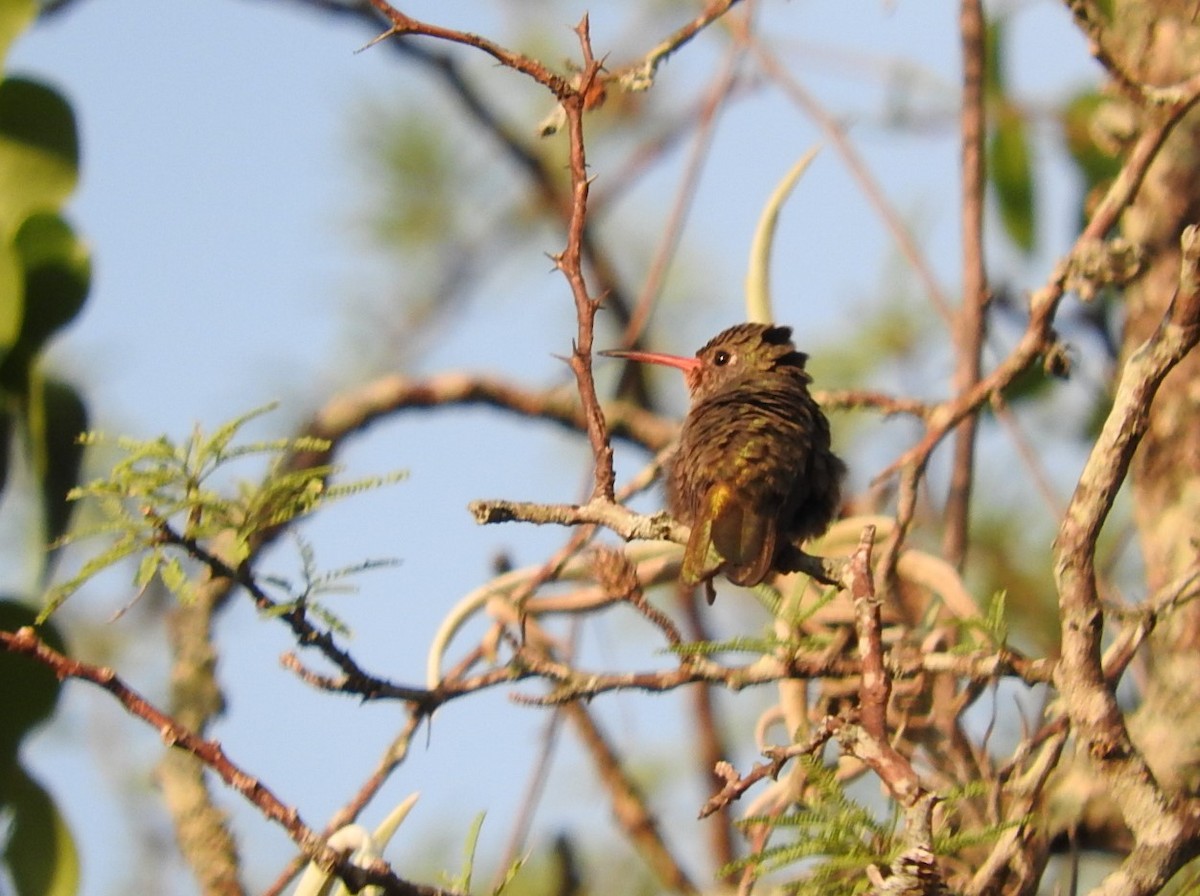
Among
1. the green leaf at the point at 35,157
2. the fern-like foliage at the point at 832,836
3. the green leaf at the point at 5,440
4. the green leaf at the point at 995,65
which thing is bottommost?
the fern-like foliage at the point at 832,836

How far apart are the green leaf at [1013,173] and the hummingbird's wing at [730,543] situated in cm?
202

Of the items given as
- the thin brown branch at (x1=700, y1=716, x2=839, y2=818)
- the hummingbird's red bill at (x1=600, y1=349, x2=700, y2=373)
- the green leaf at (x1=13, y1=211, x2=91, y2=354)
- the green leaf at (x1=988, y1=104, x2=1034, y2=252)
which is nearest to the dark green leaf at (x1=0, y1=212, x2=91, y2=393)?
the green leaf at (x1=13, y1=211, x2=91, y2=354)

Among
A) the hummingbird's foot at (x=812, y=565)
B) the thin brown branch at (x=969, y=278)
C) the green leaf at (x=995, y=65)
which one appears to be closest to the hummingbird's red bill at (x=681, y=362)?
the thin brown branch at (x=969, y=278)

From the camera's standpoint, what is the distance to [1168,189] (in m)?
3.62

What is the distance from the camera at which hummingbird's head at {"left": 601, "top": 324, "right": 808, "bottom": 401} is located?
11.3 ft

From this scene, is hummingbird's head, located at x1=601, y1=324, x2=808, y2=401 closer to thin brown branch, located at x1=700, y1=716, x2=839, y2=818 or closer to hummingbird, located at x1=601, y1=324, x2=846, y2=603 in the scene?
hummingbird, located at x1=601, y1=324, x2=846, y2=603

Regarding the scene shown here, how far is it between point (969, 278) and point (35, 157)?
2173mm

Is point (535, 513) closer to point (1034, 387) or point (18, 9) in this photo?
point (18, 9)

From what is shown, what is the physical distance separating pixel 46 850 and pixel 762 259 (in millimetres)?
1891

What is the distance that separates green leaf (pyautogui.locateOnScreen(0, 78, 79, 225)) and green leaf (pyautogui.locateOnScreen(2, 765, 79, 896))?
1286 millimetres

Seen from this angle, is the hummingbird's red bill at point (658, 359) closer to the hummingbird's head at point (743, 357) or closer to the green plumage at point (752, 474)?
the hummingbird's head at point (743, 357)

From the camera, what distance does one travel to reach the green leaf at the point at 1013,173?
448cm

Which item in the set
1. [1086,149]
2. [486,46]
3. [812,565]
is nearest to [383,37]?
[486,46]

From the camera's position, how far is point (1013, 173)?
4.53m
